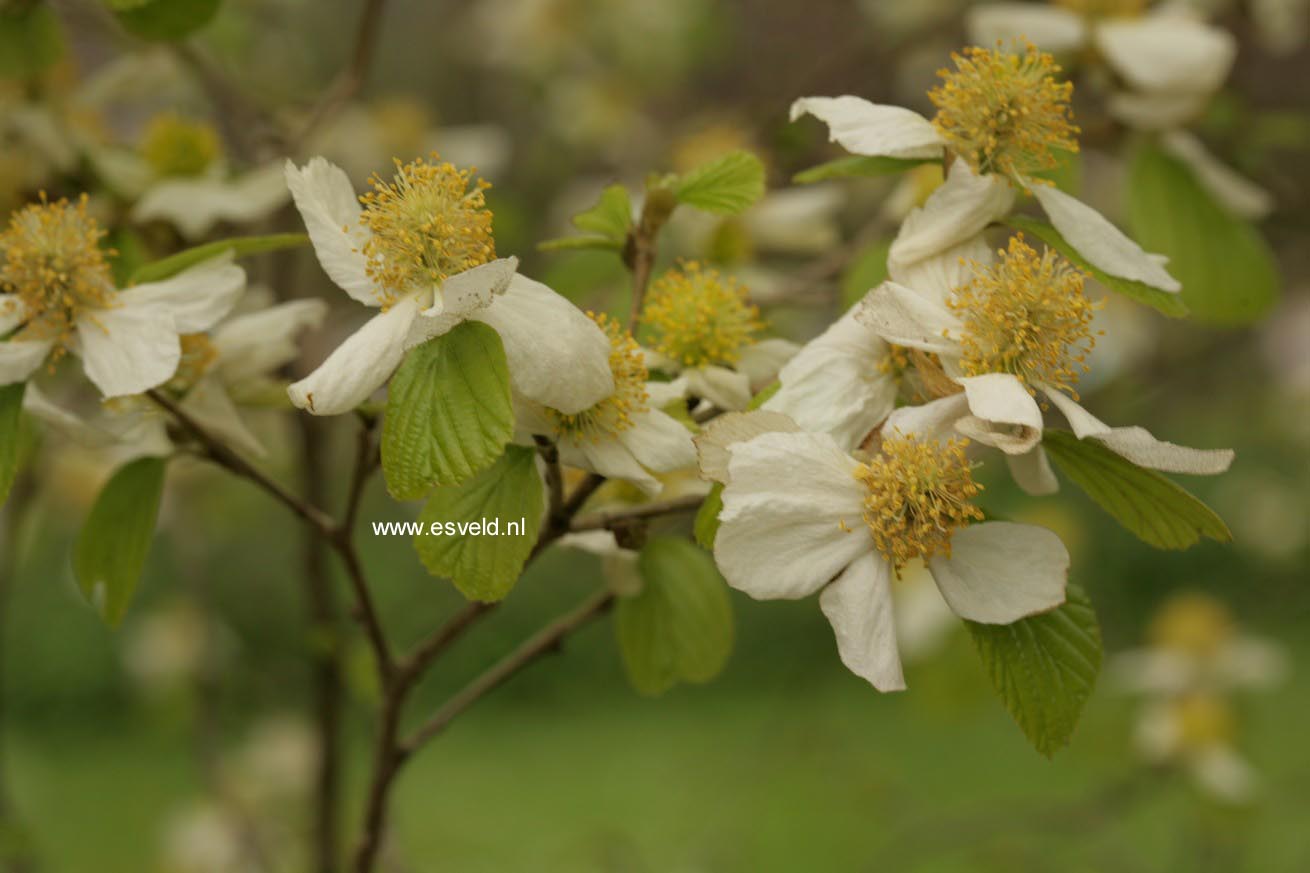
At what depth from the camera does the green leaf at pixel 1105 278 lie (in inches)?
16.8

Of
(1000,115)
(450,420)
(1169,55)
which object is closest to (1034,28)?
(1169,55)

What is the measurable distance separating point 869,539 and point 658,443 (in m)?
0.08

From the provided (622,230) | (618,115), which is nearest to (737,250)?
(622,230)

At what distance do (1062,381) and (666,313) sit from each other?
0.49ft

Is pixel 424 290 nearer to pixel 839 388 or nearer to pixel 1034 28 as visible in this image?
pixel 839 388

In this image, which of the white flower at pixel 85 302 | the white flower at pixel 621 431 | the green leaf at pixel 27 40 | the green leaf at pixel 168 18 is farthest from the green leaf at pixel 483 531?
the green leaf at pixel 27 40

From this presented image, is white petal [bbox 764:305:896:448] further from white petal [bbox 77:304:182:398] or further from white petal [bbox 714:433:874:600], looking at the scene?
white petal [bbox 77:304:182:398]

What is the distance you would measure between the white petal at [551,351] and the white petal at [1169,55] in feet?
1.35

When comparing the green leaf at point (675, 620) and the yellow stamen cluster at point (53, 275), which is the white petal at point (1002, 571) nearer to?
the green leaf at point (675, 620)

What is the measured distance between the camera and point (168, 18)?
0.58 metres

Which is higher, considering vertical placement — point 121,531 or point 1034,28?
point 1034,28

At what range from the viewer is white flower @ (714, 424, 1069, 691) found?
14.7 inches

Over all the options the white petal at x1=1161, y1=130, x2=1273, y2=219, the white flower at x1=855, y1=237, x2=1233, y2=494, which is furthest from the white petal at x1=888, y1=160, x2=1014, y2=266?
the white petal at x1=1161, y1=130, x2=1273, y2=219

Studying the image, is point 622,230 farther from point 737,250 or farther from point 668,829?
point 668,829
